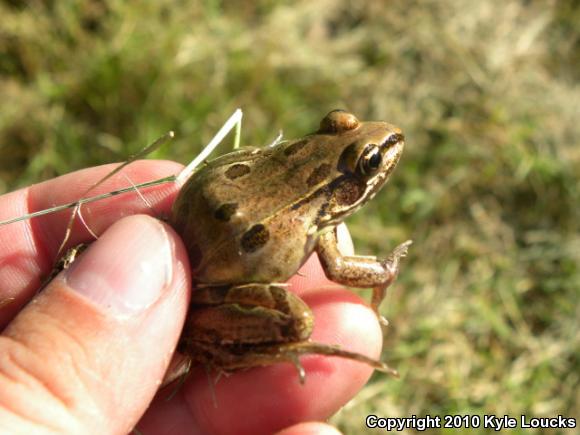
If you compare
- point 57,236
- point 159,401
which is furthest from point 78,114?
point 159,401

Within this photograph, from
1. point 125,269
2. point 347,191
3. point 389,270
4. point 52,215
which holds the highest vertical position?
point 125,269

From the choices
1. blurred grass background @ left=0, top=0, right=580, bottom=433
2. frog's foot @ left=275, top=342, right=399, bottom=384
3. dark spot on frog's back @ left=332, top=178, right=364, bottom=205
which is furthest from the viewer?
blurred grass background @ left=0, top=0, right=580, bottom=433

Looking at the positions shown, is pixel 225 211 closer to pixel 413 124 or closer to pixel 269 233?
pixel 269 233

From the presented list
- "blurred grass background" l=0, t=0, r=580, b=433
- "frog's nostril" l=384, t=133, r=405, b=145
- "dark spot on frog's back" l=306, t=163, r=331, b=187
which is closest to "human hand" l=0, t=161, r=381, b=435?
"dark spot on frog's back" l=306, t=163, r=331, b=187

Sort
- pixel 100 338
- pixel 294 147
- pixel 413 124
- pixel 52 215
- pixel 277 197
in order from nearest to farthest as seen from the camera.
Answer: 1. pixel 100 338
2. pixel 277 197
3. pixel 294 147
4. pixel 52 215
5. pixel 413 124

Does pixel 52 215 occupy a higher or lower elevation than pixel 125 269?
lower

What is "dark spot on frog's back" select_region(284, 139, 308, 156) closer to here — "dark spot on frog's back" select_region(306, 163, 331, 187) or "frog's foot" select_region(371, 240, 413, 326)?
"dark spot on frog's back" select_region(306, 163, 331, 187)

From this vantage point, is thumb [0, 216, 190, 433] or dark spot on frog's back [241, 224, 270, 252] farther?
dark spot on frog's back [241, 224, 270, 252]

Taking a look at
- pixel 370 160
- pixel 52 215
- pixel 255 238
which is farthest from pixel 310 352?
pixel 52 215

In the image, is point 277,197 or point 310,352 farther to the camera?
point 277,197
